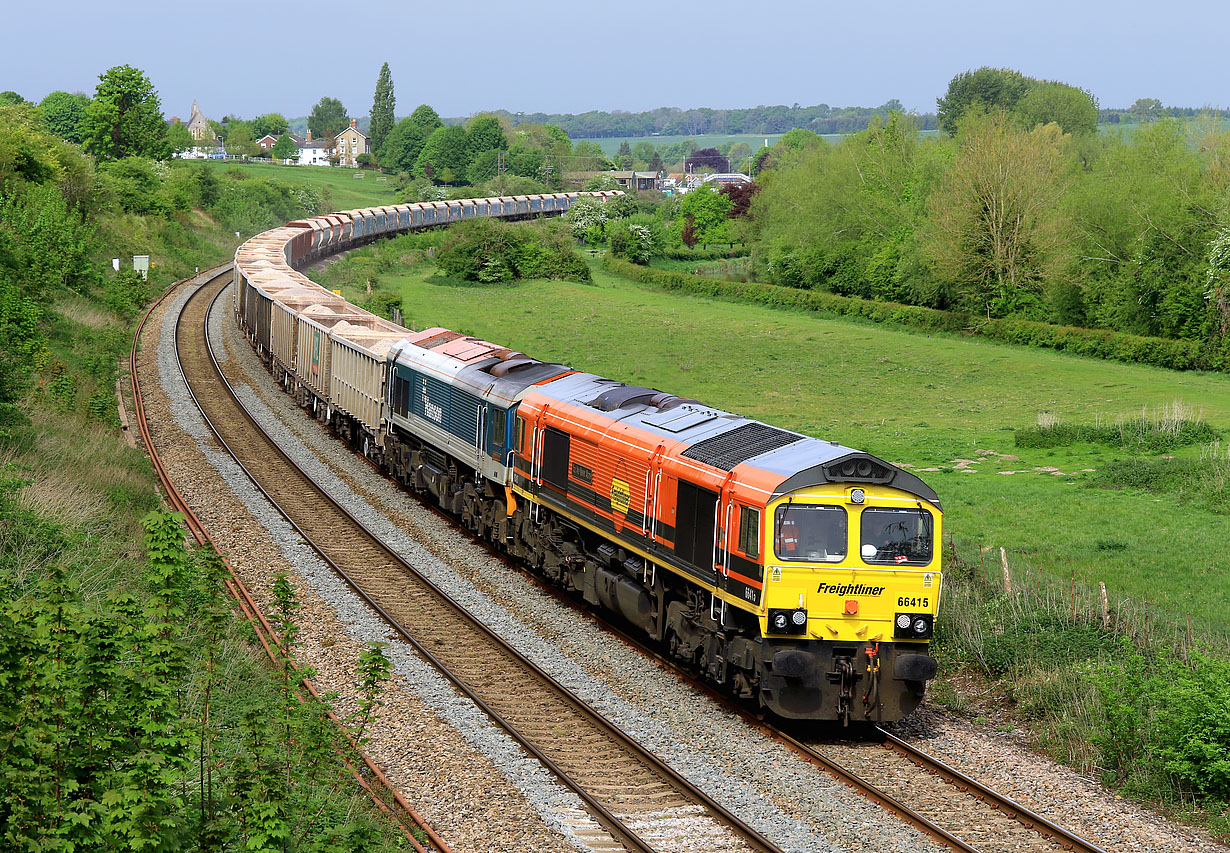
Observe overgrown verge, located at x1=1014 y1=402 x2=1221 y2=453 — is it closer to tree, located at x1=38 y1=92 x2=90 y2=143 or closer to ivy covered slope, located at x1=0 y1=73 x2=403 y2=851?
ivy covered slope, located at x1=0 y1=73 x2=403 y2=851

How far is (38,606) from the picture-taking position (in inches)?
359

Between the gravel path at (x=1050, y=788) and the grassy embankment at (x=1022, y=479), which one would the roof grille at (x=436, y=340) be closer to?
the grassy embankment at (x=1022, y=479)

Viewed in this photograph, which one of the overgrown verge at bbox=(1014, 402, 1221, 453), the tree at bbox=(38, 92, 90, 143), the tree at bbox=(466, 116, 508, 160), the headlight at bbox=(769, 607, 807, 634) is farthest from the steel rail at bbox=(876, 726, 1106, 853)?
the tree at bbox=(466, 116, 508, 160)

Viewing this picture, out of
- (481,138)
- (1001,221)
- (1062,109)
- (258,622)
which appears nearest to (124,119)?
(1001,221)

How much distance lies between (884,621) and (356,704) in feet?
25.1

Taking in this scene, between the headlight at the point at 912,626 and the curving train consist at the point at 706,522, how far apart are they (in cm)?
2

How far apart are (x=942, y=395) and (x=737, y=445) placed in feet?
119

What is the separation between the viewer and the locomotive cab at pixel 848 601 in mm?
15258

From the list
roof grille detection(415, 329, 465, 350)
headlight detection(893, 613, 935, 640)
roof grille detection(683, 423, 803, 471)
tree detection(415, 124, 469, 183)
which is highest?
tree detection(415, 124, 469, 183)

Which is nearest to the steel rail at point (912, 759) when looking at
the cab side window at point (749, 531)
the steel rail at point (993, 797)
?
the steel rail at point (993, 797)

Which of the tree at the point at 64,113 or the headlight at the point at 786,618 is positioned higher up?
the tree at the point at 64,113

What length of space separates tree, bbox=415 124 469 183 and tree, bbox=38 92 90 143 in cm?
5721

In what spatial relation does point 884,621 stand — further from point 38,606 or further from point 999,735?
point 38,606

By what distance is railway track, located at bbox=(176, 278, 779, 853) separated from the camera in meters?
12.9
